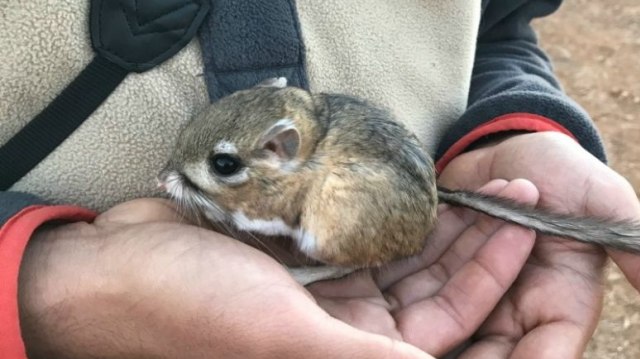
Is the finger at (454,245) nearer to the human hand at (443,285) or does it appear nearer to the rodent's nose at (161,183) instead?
the human hand at (443,285)

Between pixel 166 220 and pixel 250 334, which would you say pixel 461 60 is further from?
pixel 250 334

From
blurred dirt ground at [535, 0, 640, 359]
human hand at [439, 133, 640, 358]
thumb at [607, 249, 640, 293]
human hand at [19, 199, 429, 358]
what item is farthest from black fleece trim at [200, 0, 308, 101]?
blurred dirt ground at [535, 0, 640, 359]

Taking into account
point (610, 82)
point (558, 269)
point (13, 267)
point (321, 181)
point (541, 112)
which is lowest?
point (610, 82)

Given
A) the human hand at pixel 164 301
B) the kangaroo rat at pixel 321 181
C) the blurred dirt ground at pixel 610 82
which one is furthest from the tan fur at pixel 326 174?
the blurred dirt ground at pixel 610 82

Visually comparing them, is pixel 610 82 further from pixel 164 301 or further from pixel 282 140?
pixel 164 301

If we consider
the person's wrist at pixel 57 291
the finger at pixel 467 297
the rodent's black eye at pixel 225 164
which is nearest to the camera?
the person's wrist at pixel 57 291

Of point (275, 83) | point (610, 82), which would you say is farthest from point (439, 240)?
point (610, 82)
